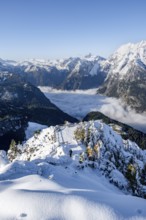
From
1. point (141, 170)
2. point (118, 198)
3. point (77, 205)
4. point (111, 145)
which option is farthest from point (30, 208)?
point (111, 145)

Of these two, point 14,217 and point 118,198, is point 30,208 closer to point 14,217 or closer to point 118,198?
point 14,217

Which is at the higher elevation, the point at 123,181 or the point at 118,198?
the point at 118,198

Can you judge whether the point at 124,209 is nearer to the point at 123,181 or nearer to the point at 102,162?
the point at 123,181

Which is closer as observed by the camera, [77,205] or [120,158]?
[77,205]

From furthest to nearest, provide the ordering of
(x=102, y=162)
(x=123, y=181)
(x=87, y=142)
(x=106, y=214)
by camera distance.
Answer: (x=87, y=142)
(x=102, y=162)
(x=123, y=181)
(x=106, y=214)

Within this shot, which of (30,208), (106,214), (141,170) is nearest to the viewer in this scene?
(106,214)

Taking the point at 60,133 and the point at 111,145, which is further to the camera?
the point at 60,133

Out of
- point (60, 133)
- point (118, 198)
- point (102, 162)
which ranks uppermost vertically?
point (118, 198)

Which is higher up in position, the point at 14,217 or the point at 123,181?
the point at 14,217

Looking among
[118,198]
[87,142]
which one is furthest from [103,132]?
[118,198]
